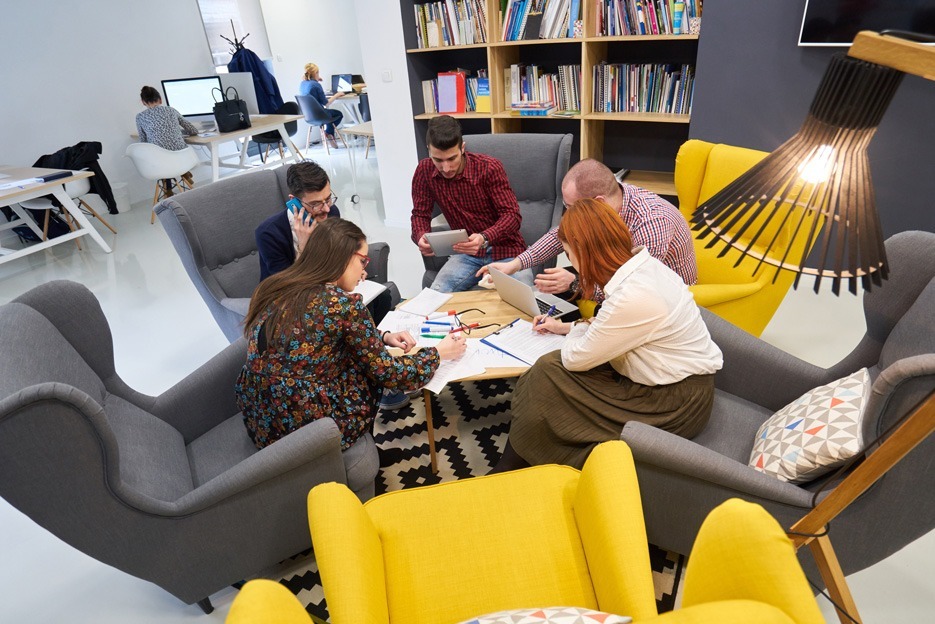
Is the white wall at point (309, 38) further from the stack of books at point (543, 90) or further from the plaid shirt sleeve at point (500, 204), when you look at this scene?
the plaid shirt sleeve at point (500, 204)

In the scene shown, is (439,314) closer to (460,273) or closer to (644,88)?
(460,273)

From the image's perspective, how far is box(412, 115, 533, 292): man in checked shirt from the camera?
9.74 ft

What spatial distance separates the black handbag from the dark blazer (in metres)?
4.25

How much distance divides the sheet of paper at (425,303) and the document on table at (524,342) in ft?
1.25

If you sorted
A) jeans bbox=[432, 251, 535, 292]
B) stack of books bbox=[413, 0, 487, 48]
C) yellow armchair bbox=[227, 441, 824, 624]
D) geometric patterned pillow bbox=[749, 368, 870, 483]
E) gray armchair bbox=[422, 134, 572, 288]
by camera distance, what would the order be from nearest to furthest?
yellow armchair bbox=[227, 441, 824, 624] < geometric patterned pillow bbox=[749, 368, 870, 483] < jeans bbox=[432, 251, 535, 292] < gray armchair bbox=[422, 134, 572, 288] < stack of books bbox=[413, 0, 487, 48]

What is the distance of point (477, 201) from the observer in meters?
3.05

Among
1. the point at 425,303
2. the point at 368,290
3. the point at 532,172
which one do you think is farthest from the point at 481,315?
the point at 532,172

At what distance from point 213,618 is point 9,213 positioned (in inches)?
215

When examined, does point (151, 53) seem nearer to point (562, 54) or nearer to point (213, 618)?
point (562, 54)

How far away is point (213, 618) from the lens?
185 cm

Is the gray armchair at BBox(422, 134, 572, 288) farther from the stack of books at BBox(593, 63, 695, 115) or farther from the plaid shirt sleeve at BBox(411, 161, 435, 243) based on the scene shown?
the stack of books at BBox(593, 63, 695, 115)

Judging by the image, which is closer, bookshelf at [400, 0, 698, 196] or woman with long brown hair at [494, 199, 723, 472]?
woman with long brown hair at [494, 199, 723, 472]

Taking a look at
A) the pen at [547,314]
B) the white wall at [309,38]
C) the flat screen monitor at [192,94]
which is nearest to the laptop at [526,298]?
→ the pen at [547,314]

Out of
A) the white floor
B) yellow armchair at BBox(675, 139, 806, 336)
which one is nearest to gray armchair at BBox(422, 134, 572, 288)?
yellow armchair at BBox(675, 139, 806, 336)
